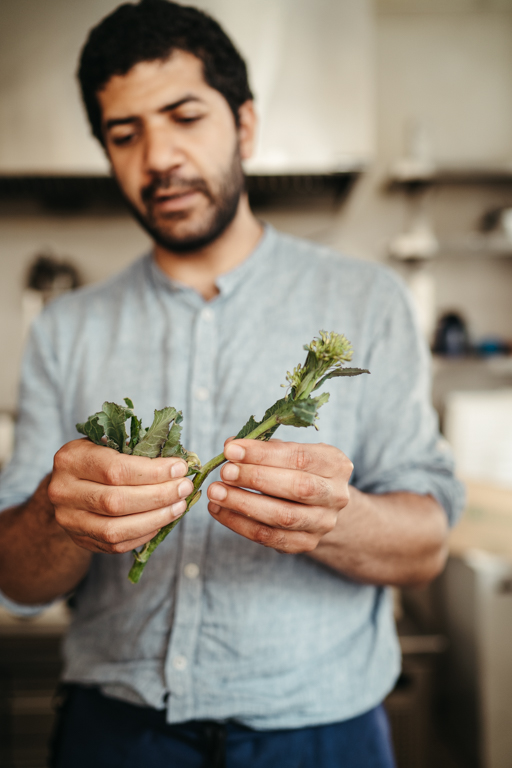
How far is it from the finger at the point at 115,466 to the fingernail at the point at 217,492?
0.02 metres

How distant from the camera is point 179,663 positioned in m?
0.47

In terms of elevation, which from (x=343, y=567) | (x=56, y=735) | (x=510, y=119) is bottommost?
(x=56, y=735)

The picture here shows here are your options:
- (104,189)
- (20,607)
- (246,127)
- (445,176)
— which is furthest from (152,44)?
(445,176)

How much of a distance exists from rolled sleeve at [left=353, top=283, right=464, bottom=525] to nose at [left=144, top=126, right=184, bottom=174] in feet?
0.90

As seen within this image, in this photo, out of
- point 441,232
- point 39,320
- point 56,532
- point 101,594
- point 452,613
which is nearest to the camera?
point 56,532

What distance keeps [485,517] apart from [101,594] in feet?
2.49

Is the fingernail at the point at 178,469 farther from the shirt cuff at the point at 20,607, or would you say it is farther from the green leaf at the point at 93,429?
the shirt cuff at the point at 20,607

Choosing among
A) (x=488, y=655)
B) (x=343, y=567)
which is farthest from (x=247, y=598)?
(x=488, y=655)

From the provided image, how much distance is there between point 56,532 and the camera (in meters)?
0.40

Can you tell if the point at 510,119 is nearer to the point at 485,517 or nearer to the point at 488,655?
the point at 485,517

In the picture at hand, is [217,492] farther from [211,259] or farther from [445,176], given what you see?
[445,176]

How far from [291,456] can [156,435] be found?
8cm

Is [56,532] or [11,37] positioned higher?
[11,37]

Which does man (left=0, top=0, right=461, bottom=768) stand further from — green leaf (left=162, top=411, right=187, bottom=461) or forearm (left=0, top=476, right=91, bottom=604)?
green leaf (left=162, top=411, right=187, bottom=461)
